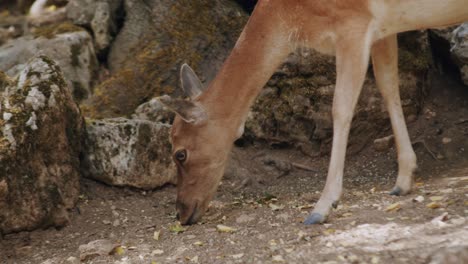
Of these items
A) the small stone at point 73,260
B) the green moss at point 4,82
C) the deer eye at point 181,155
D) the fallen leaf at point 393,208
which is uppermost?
the green moss at point 4,82

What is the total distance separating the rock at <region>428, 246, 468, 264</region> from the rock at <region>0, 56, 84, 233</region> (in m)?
3.50

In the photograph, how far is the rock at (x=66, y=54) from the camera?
27.1 feet

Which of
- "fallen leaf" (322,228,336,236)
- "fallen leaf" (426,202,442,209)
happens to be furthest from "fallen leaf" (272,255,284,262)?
"fallen leaf" (426,202,442,209)

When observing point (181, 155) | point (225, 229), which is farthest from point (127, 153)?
point (225, 229)

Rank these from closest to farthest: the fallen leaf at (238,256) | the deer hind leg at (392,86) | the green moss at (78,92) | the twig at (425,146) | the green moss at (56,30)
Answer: the fallen leaf at (238,256)
the deer hind leg at (392,86)
the twig at (425,146)
the green moss at (78,92)
the green moss at (56,30)

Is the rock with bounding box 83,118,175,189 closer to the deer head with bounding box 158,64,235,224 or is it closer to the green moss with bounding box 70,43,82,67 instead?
the deer head with bounding box 158,64,235,224

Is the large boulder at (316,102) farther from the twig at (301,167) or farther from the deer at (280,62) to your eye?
the deer at (280,62)

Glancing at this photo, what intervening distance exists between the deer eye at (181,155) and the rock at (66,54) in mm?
2690

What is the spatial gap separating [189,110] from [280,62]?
96 centimetres

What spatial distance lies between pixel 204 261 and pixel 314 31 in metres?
2.27

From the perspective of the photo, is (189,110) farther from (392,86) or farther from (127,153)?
(392,86)

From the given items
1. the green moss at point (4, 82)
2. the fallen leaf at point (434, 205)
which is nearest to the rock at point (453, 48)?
the fallen leaf at point (434, 205)

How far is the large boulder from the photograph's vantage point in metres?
7.69

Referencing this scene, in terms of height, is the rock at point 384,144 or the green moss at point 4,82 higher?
the green moss at point 4,82
